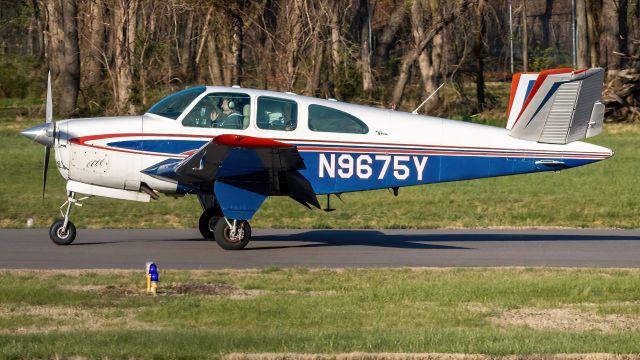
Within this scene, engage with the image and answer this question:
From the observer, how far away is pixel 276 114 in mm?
14320

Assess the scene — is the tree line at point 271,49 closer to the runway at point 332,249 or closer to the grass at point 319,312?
the runway at point 332,249

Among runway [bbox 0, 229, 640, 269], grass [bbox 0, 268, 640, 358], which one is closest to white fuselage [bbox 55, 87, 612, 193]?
runway [bbox 0, 229, 640, 269]

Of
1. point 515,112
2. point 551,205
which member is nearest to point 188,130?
point 515,112

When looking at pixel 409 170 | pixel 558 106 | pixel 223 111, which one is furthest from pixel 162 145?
pixel 558 106

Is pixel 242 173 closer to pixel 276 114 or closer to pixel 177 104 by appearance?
pixel 276 114

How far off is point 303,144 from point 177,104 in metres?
1.82

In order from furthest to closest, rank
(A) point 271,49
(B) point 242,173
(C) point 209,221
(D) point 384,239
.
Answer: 1. (A) point 271,49
2. (D) point 384,239
3. (C) point 209,221
4. (B) point 242,173

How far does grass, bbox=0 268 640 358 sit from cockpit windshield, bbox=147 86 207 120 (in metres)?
2.89

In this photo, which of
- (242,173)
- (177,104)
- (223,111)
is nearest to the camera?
(242,173)

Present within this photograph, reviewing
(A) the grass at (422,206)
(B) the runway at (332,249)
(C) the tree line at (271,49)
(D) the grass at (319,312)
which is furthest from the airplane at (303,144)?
(C) the tree line at (271,49)

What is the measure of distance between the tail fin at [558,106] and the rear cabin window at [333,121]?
86.7 inches

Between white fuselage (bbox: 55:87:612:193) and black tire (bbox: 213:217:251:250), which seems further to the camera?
black tire (bbox: 213:217:251:250)

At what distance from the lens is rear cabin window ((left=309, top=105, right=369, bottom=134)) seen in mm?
14422

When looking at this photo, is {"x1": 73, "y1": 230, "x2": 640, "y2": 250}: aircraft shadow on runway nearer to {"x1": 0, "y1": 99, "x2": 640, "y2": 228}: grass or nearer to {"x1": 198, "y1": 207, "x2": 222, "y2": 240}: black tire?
{"x1": 198, "y1": 207, "x2": 222, "y2": 240}: black tire
